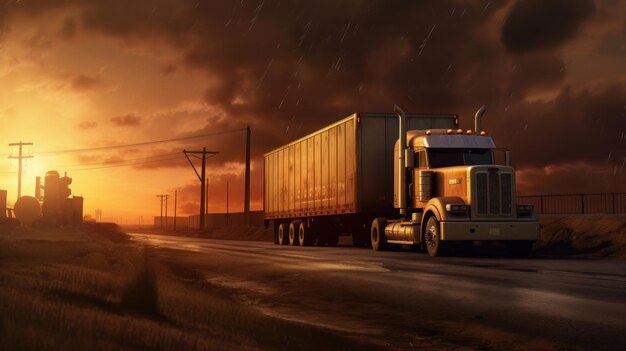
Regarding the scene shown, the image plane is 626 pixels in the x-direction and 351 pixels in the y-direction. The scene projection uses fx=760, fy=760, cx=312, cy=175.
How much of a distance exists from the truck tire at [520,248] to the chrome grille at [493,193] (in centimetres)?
124

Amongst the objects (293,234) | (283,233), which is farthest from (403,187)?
(283,233)

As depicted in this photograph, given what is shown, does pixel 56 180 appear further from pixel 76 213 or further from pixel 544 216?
pixel 544 216

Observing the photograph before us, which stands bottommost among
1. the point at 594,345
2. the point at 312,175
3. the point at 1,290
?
the point at 594,345

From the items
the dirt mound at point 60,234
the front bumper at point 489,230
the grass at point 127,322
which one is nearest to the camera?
the grass at point 127,322

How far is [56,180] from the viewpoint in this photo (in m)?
83.7

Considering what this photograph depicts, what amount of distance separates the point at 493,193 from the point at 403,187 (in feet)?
11.1

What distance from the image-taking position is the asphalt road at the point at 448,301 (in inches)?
305

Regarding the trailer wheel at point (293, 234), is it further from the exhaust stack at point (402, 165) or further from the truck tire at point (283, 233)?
the exhaust stack at point (402, 165)

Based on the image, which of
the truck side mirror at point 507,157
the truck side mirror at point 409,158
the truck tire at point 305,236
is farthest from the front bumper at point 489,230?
the truck tire at point 305,236

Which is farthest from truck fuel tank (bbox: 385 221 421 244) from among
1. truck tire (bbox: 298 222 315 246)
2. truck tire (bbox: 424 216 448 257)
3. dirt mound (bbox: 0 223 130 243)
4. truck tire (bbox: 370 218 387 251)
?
dirt mound (bbox: 0 223 130 243)

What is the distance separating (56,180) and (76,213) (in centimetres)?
661

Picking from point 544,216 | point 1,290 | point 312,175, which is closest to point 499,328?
point 1,290

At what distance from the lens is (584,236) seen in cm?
2956

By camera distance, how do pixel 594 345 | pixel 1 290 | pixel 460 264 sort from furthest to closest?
pixel 460 264 → pixel 594 345 → pixel 1 290
